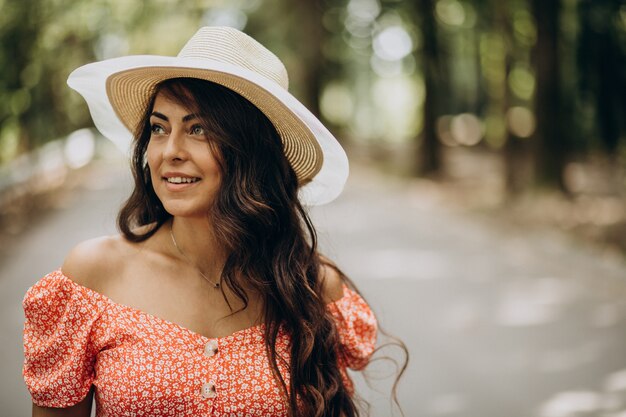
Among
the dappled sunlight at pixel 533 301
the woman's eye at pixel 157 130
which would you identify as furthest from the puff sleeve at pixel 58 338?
the dappled sunlight at pixel 533 301

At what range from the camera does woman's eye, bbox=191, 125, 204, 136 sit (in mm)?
2277

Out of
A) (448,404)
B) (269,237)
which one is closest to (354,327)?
(269,237)

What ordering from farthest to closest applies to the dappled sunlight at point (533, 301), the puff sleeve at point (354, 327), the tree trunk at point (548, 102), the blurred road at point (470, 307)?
1. the tree trunk at point (548, 102)
2. the dappled sunlight at point (533, 301)
3. the blurred road at point (470, 307)
4. the puff sleeve at point (354, 327)

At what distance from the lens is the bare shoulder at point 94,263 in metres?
2.23

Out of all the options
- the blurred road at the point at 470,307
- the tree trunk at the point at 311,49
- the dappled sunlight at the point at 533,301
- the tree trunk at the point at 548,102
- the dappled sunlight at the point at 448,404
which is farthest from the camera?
the tree trunk at the point at 311,49

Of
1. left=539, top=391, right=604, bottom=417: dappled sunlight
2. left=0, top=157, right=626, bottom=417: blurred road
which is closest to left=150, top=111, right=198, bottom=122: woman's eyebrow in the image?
left=0, top=157, right=626, bottom=417: blurred road

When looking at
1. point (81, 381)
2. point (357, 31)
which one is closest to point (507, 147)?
point (81, 381)

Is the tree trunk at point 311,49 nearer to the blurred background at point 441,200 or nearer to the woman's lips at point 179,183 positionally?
the blurred background at point 441,200

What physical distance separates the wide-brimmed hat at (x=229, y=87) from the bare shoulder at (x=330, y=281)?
39 cm

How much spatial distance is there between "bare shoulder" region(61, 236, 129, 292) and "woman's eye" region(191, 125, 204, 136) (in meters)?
0.52

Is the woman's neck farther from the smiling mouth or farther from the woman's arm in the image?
the woman's arm

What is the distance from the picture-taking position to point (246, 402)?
219cm

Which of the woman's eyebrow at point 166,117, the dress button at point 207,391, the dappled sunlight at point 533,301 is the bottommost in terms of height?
the dappled sunlight at point 533,301

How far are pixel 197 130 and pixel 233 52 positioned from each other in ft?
1.07
